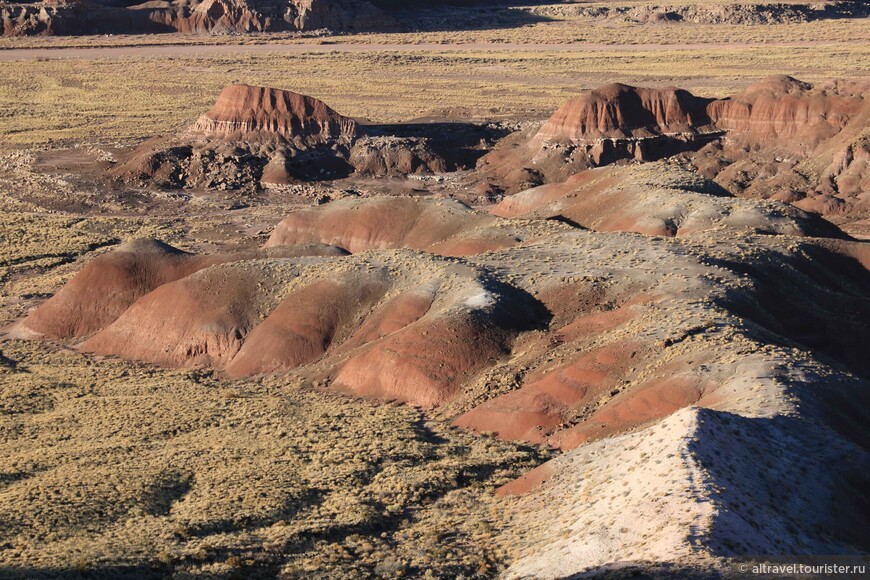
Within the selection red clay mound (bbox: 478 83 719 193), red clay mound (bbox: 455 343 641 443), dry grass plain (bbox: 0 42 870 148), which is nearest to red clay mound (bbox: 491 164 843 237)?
red clay mound (bbox: 478 83 719 193)

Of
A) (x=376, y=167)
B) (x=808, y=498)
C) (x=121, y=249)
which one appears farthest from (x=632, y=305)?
(x=376, y=167)

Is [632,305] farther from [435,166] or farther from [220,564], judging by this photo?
[435,166]

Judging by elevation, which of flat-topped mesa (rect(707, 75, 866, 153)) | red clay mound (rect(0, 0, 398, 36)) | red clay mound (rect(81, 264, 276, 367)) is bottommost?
red clay mound (rect(81, 264, 276, 367))

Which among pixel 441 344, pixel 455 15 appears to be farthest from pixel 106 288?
pixel 455 15

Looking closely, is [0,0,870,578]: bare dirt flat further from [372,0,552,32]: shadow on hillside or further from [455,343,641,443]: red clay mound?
[372,0,552,32]: shadow on hillside

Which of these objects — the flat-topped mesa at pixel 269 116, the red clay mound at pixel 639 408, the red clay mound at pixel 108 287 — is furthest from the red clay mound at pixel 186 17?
the red clay mound at pixel 639 408

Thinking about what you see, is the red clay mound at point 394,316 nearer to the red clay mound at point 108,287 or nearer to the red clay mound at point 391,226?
the red clay mound at point 391,226
